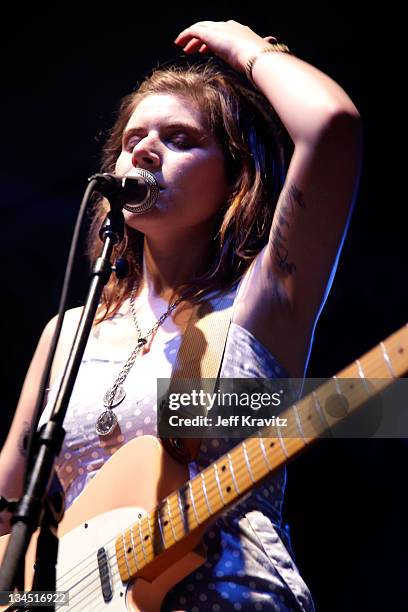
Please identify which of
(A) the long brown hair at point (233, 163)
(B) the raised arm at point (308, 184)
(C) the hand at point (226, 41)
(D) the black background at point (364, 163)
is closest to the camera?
(B) the raised arm at point (308, 184)

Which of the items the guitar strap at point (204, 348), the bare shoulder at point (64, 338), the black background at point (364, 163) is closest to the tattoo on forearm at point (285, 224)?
the guitar strap at point (204, 348)

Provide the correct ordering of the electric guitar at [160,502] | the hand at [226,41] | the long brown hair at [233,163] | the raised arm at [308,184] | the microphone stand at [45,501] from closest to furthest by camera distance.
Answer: the microphone stand at [45,501], the electric guitar at [160,502], the raised arm at [308,184], the hand at [226,41], the long brown hair at [233,163]

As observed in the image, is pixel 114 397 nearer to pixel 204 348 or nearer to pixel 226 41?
pixel 204 348

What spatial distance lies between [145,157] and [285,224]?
1.26ft

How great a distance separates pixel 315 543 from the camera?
2.14 meters

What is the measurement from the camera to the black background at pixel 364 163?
2088mm

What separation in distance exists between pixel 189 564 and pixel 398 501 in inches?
46.7

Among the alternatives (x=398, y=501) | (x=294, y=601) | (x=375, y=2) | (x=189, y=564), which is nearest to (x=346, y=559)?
(x=398, y=501)

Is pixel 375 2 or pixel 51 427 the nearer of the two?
pixel 51 427

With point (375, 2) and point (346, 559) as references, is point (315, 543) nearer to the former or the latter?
point (346, 559)

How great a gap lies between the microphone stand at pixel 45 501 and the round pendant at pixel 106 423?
0.98 feet

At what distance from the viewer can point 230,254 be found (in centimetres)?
163

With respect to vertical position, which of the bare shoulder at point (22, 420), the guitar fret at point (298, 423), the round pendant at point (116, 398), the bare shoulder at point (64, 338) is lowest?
the bare shoulder at point (22, 420)

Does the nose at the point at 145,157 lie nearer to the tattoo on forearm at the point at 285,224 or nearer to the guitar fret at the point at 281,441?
the tattoo on forearm at the point at 285,224
